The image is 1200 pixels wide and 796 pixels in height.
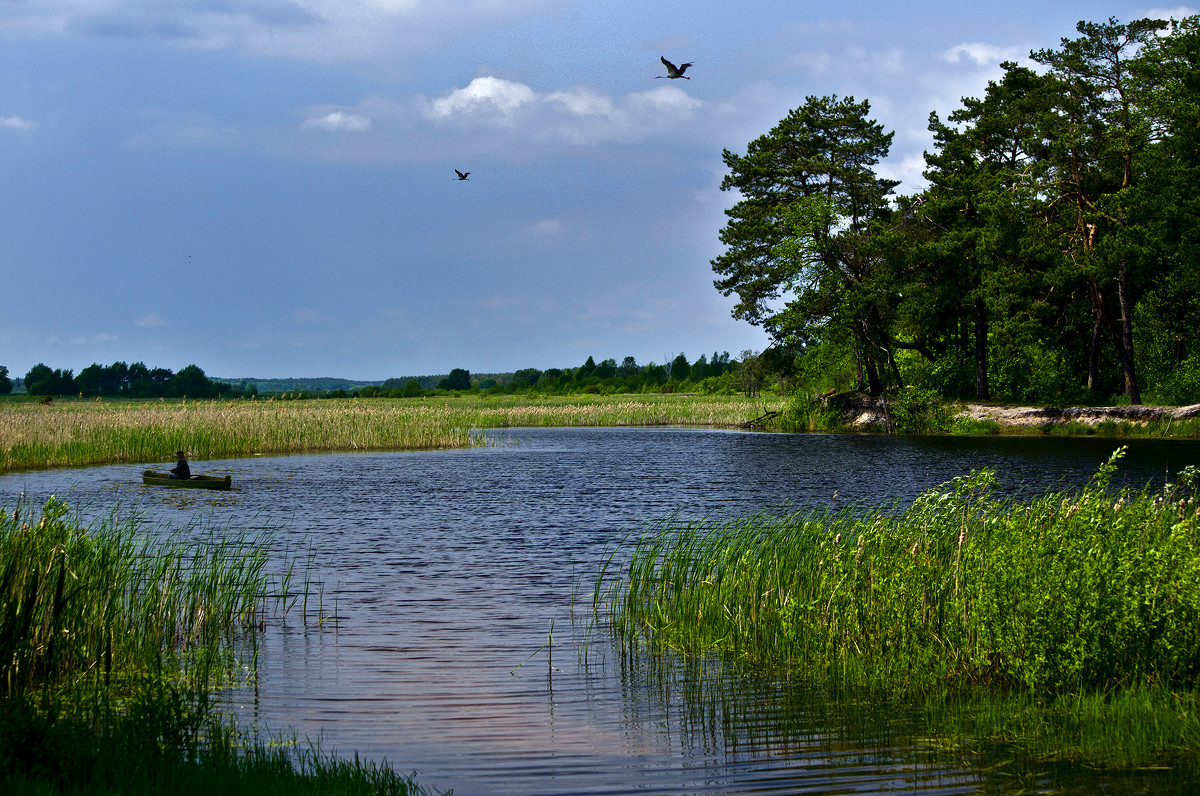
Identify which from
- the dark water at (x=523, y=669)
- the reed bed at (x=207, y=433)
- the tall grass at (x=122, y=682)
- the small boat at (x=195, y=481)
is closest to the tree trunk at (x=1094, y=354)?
the dark water at (x=523, y=669)

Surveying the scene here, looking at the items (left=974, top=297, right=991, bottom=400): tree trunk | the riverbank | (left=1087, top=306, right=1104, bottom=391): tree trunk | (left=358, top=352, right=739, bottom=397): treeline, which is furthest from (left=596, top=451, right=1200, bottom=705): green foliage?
(left=358, top=352, right=739, bottom=397): treeline

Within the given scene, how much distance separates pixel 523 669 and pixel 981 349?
48.8 m

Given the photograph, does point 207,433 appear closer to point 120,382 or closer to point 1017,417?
point 1017,417

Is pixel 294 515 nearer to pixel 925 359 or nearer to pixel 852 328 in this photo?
pixel 852 328

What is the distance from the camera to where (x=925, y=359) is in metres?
61.2

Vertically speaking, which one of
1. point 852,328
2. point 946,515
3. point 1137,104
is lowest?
point 946,515

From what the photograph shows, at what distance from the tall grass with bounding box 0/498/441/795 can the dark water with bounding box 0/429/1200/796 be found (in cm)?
68

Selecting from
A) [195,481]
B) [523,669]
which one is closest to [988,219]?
[195,481]

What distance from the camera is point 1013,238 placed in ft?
152

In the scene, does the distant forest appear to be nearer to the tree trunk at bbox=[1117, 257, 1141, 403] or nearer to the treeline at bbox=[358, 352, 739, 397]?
the treeline at bbox=[358, 352, 739, 397]

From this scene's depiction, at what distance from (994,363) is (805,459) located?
2302cm

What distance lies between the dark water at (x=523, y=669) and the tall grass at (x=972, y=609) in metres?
0.86

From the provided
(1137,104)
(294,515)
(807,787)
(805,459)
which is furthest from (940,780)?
(1137,104)

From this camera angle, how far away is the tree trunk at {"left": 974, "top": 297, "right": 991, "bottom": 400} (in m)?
51.9
